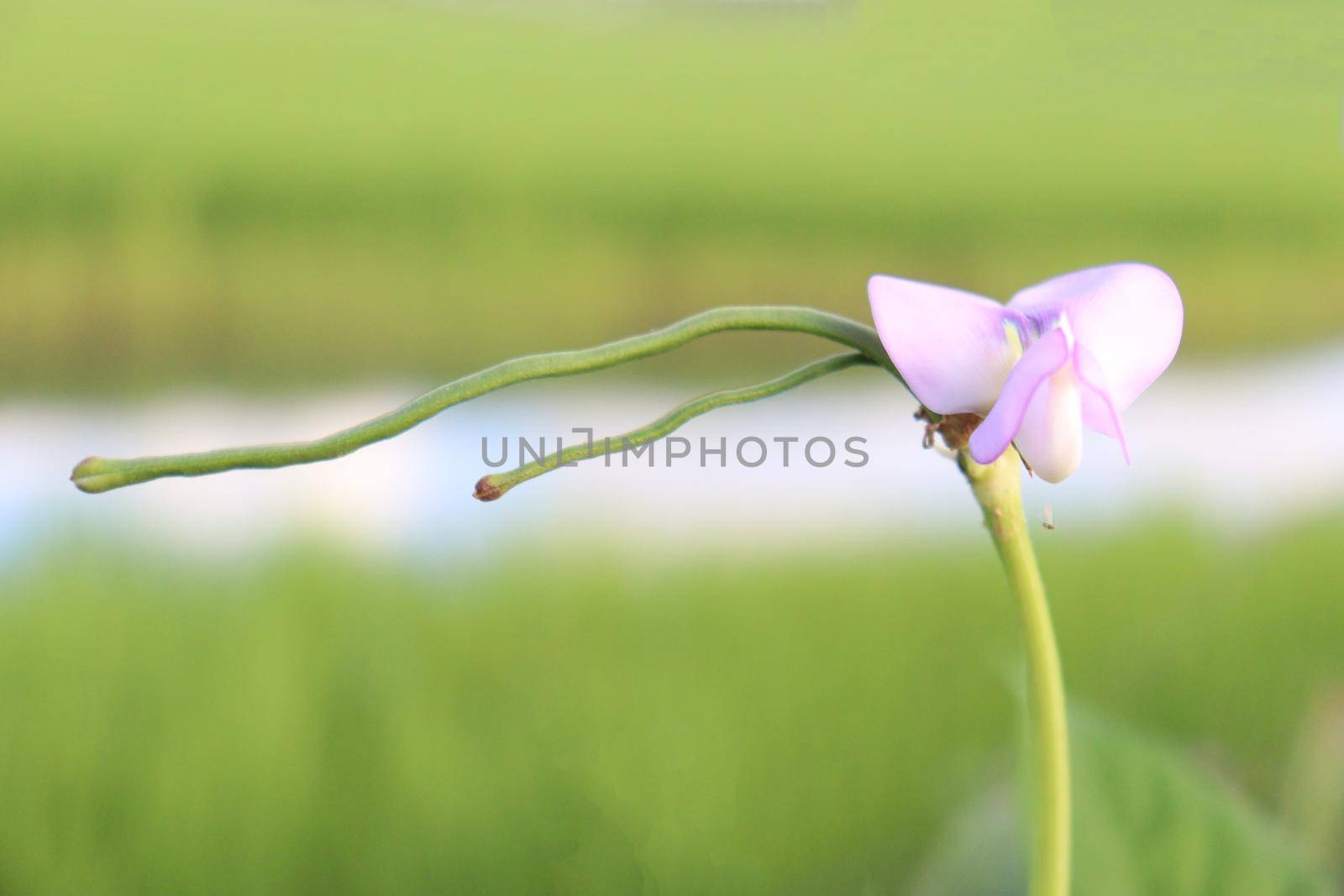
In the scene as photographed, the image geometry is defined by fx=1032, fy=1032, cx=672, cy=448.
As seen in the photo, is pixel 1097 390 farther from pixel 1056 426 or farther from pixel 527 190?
pixel 527 190

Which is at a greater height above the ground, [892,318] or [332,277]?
[332,277]

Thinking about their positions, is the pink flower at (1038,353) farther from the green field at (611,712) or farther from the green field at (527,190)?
the green field at (527,190)

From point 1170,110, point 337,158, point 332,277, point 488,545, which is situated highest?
point 1170,110

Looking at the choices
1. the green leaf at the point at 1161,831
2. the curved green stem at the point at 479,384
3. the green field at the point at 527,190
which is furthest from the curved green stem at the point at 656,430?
the green field at the point at 527,190

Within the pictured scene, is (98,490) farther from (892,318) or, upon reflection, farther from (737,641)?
(737,641)

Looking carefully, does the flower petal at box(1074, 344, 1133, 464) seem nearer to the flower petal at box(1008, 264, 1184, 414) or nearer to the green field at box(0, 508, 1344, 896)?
the flower petal at box(1008, 264, 1184, 414)

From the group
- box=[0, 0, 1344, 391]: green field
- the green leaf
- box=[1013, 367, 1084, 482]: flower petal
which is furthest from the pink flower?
box=[0, 0, 1344, 391]: green field

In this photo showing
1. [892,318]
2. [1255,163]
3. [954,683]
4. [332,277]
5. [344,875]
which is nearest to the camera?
[892,318]

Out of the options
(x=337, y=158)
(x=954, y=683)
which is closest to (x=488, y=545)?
(x=954, y=683)
